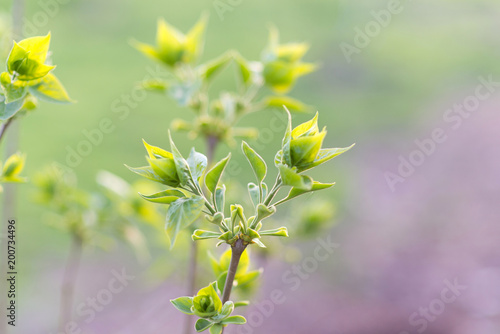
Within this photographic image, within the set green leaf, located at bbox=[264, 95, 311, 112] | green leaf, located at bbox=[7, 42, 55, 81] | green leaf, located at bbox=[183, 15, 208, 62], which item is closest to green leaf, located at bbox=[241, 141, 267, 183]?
green leaf, located at bbox=[7, 42, 55, 81]

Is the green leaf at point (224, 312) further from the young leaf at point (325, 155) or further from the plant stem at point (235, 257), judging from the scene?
the young leaf at point (325, 155)

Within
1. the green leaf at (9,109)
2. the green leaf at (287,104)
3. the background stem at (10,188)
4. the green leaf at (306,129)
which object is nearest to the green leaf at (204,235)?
the green leaf at (306,129)

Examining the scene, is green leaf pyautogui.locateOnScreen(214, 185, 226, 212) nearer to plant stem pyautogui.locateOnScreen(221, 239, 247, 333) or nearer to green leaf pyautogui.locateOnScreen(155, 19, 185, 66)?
plant stem pyautogui.locateOnScreen(221, 239, 247, 333)

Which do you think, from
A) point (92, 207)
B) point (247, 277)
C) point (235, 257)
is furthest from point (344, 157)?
point (235, 257)

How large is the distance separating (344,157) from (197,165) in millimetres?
3720

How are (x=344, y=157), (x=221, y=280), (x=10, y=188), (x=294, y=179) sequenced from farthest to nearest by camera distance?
(x=344, y=157)
(x=10, y=188)
(x=221, y=280)
(x=294, y=179)

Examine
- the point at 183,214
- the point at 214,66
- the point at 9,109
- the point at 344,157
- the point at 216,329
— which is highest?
the point at 344,157

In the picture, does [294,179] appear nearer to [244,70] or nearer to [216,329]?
[216,329]

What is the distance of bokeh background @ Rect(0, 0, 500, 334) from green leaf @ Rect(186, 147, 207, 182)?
30cm

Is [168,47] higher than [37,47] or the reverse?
higher

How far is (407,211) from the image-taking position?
3.42 meters

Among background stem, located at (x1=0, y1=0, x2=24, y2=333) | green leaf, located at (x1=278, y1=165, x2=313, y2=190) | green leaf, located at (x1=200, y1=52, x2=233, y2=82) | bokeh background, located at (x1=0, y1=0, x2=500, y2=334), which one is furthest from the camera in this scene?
bokeh background, located at (x1=0, y1=0, x2=500, y2=334)

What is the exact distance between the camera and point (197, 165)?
0.55m

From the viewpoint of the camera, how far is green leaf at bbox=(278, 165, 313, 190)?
497 millimetres
